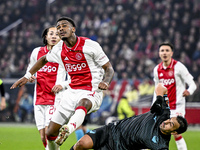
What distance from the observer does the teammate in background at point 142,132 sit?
4820 mm

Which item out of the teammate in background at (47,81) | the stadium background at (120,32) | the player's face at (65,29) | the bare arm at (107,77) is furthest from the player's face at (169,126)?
the stadium background at (120,32)

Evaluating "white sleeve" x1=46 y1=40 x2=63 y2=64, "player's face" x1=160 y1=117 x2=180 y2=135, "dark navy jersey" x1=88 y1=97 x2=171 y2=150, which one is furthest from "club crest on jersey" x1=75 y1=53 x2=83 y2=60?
"player's face" x1=160 y1=117 x2=180 y2=135

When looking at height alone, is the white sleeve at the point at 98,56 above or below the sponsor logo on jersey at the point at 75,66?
above

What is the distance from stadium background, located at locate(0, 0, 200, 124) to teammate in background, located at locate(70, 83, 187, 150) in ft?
32.4

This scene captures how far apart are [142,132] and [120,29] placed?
14.8 metres

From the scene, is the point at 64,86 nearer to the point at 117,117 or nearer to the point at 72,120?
the point at 72,120

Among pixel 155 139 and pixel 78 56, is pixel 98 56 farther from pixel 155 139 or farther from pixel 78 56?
pixel 155 139

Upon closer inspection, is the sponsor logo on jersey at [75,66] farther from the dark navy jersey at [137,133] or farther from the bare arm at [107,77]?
the dark navy jersey at [137,133]

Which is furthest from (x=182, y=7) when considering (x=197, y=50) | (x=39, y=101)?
(x=39, y=101)

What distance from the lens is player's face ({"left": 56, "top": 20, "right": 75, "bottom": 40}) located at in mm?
5704

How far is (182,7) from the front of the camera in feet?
64.6

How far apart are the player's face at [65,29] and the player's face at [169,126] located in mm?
1975

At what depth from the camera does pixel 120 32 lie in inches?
757

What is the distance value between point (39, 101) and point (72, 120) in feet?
7.35
